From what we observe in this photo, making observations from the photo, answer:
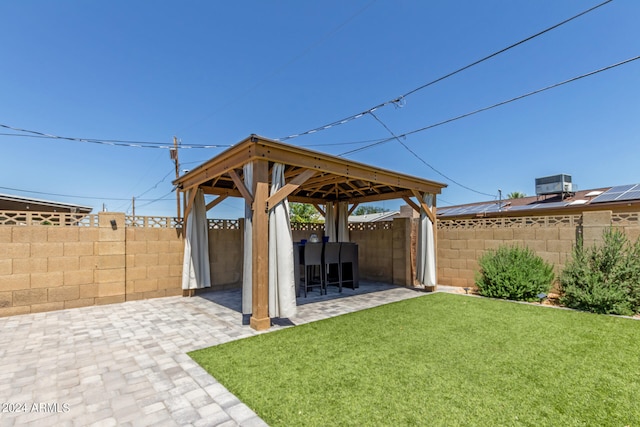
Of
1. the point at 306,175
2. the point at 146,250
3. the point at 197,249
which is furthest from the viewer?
the point at 197,249

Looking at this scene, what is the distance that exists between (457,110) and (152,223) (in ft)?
26.6

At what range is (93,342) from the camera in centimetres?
371

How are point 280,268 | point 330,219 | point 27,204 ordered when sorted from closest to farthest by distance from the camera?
point 280,268 → point 330,219 → point 27,204

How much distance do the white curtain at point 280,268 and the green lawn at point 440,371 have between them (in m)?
0.41

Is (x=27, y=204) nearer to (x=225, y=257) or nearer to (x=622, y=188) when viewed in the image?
(x=225, y=257)

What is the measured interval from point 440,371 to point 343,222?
650cm

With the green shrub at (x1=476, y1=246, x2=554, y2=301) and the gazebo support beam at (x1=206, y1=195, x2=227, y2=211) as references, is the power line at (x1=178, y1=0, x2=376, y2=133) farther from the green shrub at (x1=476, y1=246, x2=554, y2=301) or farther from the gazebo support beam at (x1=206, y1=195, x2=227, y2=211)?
the green shrub at (x1=476, y1=246, x2=554, y2=301)

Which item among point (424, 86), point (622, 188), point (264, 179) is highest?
point (424, 86)

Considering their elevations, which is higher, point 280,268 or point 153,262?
point 280,268

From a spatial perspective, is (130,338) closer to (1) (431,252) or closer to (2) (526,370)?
(2) (526,370)

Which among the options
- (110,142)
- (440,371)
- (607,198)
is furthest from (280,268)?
(607,198)

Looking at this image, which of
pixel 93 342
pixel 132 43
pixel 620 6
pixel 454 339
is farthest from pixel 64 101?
pixel 620 6

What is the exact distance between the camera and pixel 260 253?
13.8 feet

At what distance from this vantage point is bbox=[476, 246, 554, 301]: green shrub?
5.82m
